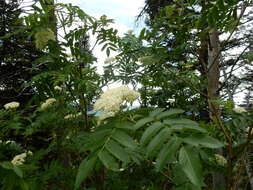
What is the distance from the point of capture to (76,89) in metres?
1.66

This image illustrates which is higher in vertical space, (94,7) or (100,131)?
(94,7)

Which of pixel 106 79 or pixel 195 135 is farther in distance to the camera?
pixel 106 79

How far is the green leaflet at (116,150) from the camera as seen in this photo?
898 mm

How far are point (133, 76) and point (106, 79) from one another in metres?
0.21

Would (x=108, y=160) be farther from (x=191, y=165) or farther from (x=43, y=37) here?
(x=43, y=37)

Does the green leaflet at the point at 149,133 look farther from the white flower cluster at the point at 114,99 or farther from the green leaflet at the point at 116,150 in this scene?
the white flower cluster at the point at 114,99

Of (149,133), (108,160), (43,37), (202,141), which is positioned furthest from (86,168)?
(43,37)

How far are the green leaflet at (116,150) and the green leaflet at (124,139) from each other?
2cm

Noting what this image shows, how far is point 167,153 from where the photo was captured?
868 mm

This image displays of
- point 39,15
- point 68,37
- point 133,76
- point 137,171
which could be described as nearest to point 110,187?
point 137,171

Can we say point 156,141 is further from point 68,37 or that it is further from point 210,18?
point 68,37

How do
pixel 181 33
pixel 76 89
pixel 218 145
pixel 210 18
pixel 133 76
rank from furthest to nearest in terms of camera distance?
pixel 133 76
pixel 181 33
pixel 76 89
pixel 210 18
pixel 218 145

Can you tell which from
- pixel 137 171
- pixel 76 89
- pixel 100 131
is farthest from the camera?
pixel 137 171

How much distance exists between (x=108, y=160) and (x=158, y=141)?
0.50 feet
